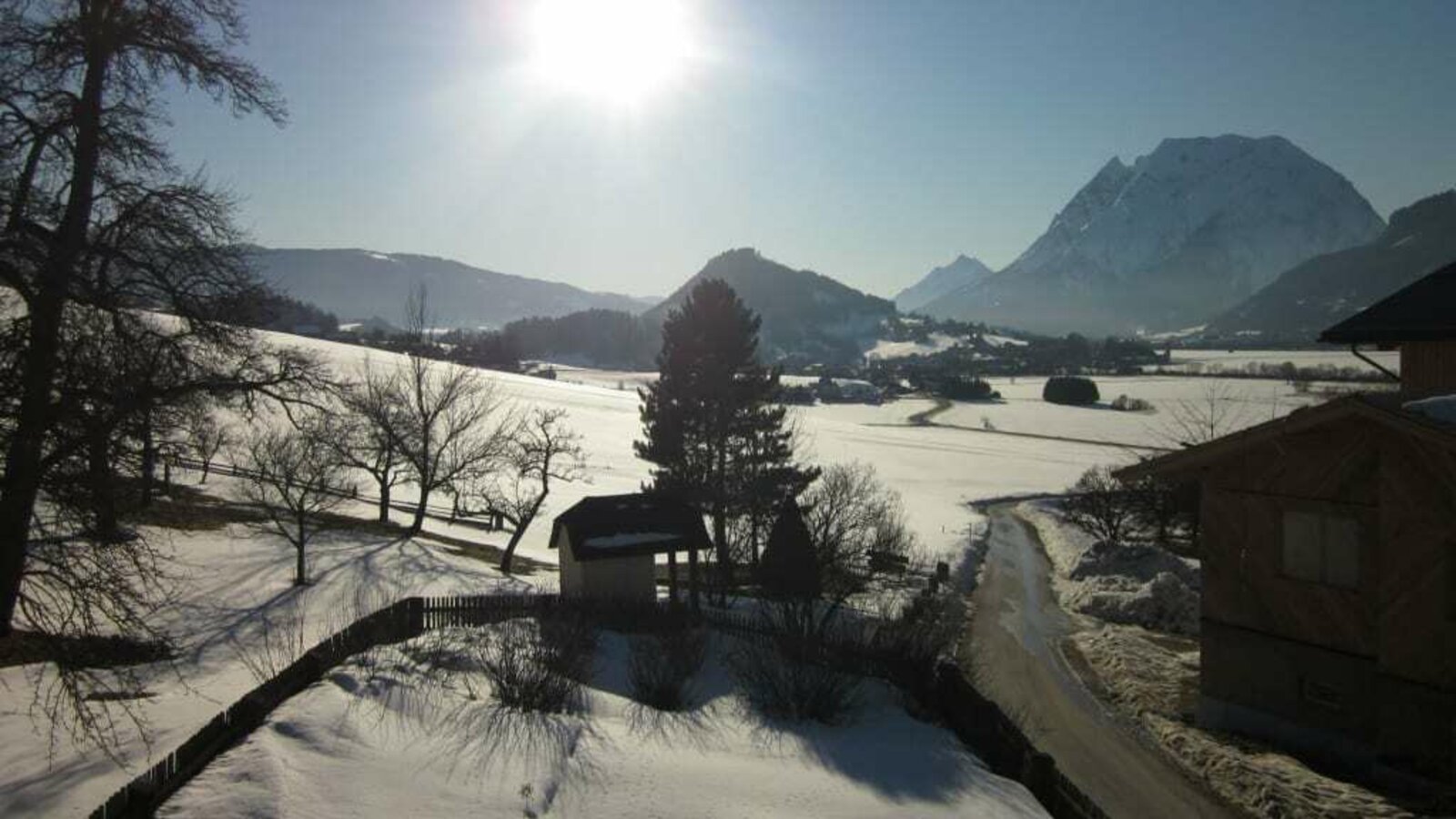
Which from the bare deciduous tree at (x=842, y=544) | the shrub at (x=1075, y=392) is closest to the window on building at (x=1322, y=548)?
the bare deciduous tree at (x=842, y=544)

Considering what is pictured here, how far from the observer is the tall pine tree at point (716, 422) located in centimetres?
3388

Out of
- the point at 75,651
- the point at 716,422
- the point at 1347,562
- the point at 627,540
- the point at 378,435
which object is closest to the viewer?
the point at 75,651

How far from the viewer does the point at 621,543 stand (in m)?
24.6

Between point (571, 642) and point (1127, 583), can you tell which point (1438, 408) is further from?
point (1127, 583)

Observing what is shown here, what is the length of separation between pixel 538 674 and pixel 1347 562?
14.6 m

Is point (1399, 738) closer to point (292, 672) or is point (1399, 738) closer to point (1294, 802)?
point (1294, 802)

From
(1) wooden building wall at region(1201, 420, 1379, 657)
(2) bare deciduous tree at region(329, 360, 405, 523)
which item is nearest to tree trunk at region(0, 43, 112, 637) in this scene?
(1) wooden building wall at region(1201, 420, 1379, 657)

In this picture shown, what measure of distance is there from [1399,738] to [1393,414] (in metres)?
5.53

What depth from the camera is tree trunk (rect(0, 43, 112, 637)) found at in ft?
27.0

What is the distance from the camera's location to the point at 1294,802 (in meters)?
13.6

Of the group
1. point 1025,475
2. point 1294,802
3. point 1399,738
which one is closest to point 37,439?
point 1294,802

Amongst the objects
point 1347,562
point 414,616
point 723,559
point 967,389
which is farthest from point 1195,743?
point 967,389

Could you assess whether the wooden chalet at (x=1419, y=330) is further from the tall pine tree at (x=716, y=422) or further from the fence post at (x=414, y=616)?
the fence post at (x=414, y=616)

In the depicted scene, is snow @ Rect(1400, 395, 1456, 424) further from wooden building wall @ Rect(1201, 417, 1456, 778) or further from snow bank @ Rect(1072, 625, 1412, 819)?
snow bank @ Rect(1072, 625, 1412, 819)
